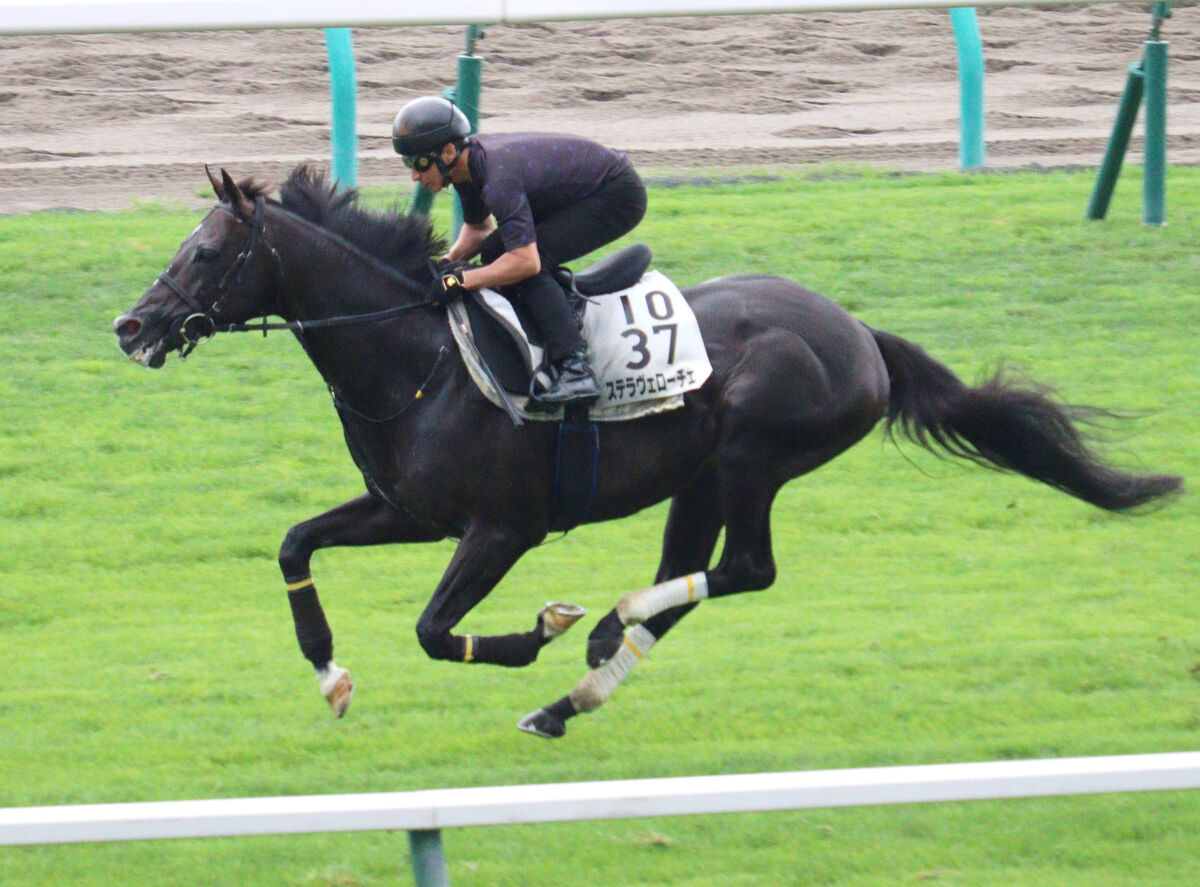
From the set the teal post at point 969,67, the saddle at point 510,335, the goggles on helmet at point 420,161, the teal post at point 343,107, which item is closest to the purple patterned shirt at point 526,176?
the goggles on helmet at point 420,161

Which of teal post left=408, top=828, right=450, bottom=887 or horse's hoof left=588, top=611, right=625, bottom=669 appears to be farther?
horse's hoof left=588, top=611, right=625, bottom=669

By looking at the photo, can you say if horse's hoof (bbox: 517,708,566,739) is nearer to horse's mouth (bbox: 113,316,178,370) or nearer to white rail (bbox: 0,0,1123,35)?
horse's mouth (bbox: 113,316,178,370)

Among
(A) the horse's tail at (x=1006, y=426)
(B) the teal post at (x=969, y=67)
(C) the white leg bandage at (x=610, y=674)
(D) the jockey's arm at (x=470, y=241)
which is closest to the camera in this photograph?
(C) the white leg bandage at (x=610, y=674)

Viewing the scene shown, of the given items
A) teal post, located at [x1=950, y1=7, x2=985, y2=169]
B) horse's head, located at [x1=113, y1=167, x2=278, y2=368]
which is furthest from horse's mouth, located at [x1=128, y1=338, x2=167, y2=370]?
teal post, located at [x1=950, y1=7, x2=985, y2=169]

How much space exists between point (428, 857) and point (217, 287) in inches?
86.5

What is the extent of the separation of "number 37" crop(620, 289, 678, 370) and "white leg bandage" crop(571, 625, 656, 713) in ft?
2.95

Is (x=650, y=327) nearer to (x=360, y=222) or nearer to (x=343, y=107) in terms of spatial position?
(x=360, y=222)

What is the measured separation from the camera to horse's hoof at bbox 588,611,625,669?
5625mm

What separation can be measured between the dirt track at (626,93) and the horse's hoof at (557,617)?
721cm

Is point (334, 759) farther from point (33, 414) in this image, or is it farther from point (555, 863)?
point (33, 414)

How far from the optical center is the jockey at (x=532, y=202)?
17.4ft

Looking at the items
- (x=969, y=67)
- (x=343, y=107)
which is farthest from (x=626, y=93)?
(x=343, y=107)

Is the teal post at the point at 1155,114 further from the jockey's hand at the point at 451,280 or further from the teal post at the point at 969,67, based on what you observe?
the jockey's hand at the point at 451,280

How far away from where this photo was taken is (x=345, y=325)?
5.45 meters
